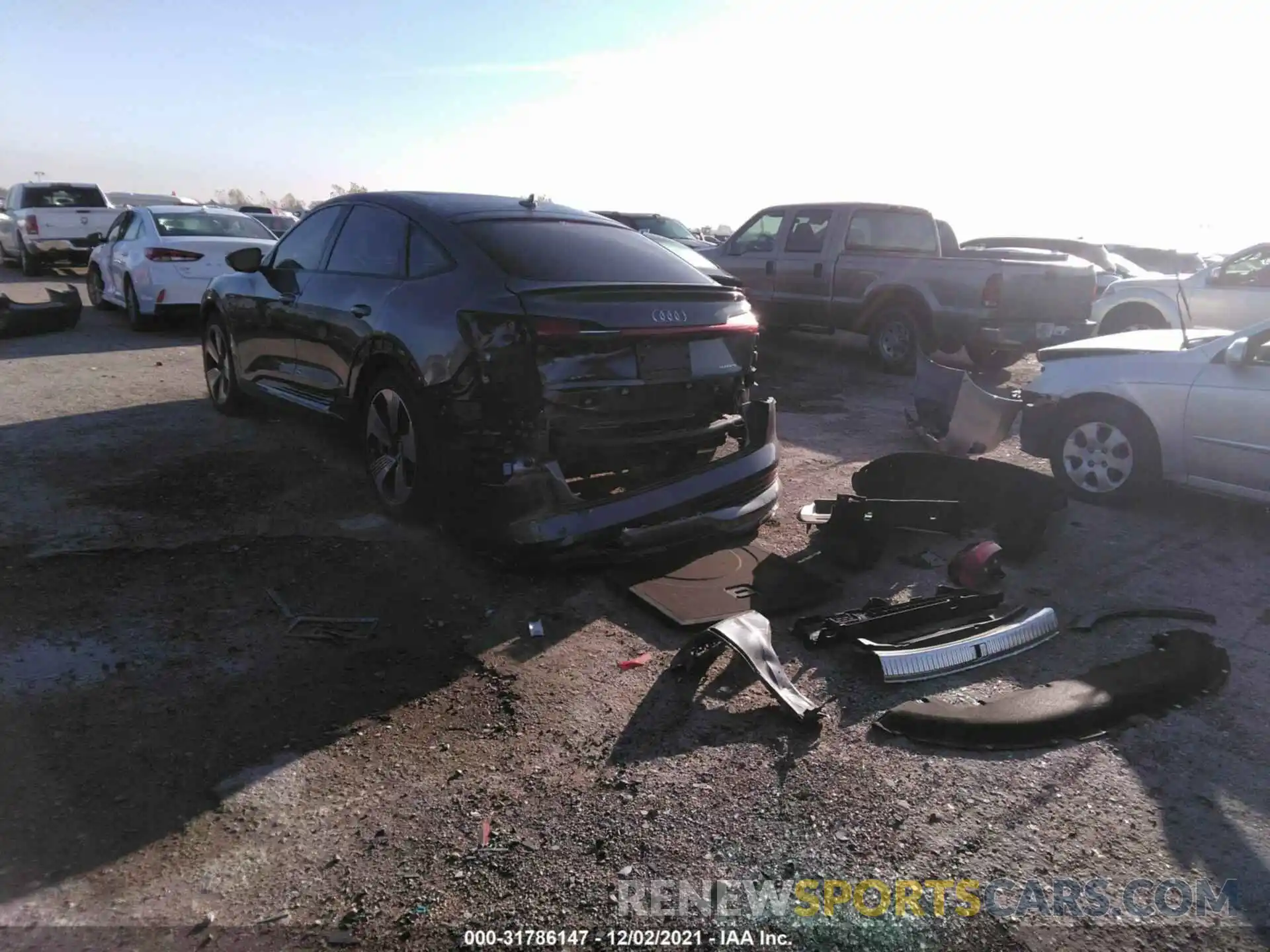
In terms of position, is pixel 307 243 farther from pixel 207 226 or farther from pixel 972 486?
pixel 207 226

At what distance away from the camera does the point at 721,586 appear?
4.36 m

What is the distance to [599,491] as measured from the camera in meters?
4.62

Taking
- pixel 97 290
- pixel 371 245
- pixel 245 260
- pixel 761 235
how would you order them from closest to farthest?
pixel 371 245, pixel 245 260, pixel 761 235, pixel 97 290

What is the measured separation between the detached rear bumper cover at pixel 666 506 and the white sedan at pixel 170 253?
8196 millimetres

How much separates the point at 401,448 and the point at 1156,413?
478 cm

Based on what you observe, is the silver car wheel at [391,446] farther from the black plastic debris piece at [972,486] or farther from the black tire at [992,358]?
the black tire at [992,358]

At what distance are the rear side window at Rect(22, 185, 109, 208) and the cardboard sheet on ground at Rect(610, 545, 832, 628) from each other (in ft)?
67.2

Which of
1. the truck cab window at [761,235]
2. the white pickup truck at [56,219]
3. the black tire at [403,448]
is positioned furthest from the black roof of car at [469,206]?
the white pickup truck at [56,219]

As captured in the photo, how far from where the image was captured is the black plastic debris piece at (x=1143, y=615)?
4.19 meters

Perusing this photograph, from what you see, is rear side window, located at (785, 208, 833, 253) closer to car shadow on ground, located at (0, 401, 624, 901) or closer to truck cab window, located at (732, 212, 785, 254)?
truck cab window, located at (732, 212, 785, 254)

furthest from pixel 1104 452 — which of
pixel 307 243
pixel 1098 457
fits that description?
pixel 307 243

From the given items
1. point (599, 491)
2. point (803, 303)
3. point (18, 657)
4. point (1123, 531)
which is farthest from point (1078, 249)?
point (18, 657)

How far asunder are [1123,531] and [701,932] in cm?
437

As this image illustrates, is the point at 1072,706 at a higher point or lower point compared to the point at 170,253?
lower
